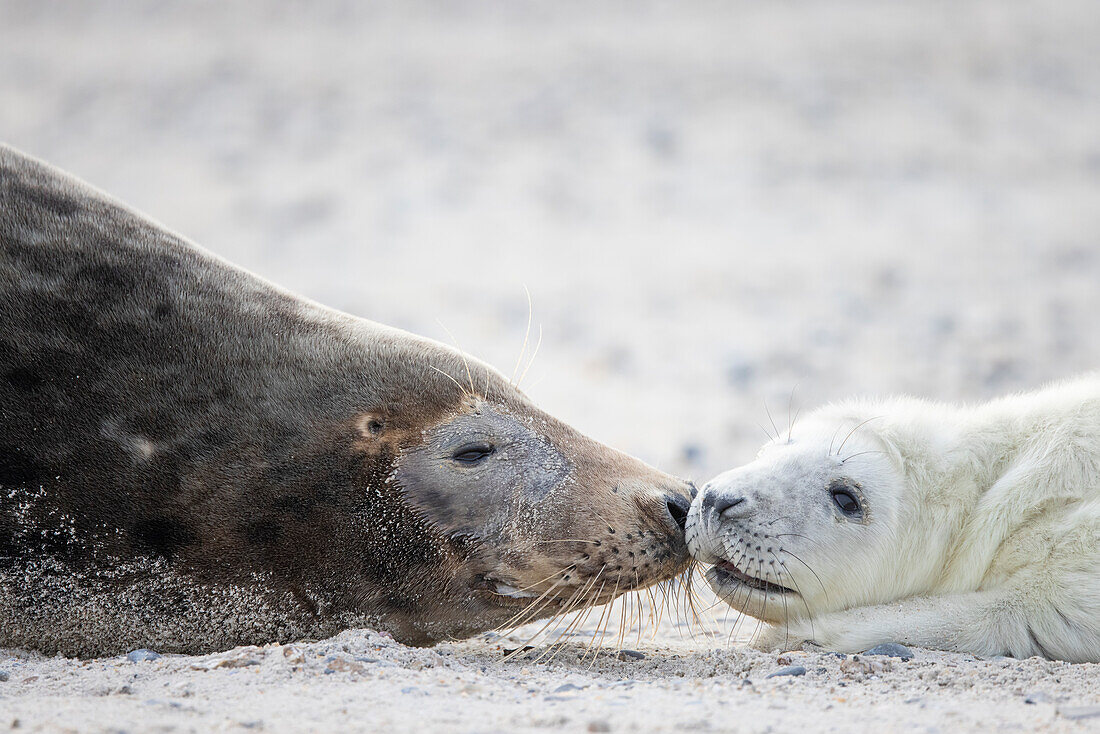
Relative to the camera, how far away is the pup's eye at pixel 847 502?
3.61 meters

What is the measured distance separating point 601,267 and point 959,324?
252 cm

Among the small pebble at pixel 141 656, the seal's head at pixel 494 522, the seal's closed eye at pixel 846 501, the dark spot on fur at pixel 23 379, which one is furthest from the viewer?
the seal's closed eye at pixel 846 501

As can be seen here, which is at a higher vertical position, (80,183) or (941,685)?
(80,183)

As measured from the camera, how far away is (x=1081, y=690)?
2.67 m

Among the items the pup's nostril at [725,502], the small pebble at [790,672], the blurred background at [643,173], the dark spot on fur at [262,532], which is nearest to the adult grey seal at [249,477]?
the dark spot on fur at [262,532]

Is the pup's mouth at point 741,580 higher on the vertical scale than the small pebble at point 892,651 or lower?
higher

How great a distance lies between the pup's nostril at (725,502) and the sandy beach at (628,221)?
379 millimetres

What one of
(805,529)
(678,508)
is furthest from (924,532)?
(678,508)

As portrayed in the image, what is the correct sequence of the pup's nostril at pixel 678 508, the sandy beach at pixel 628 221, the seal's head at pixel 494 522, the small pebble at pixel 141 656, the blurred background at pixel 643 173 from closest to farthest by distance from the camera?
1. the sandy beach at pixel 628 221
2. the small pebble at pixel 141 656
3. the seal's head at pixel 494 522
4. the pup's nostril at pixel 678 508
5. the blurred background at pixel 643 173

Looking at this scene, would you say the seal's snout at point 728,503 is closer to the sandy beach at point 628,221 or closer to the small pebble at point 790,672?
the sandy beach at point 628,221

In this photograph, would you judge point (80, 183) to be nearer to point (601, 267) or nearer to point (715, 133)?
point (601, 267)

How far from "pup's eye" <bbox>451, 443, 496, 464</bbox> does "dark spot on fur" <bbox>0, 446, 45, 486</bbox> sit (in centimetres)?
104

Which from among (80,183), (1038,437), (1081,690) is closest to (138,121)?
(80,183)

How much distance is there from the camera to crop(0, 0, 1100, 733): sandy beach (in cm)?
258
